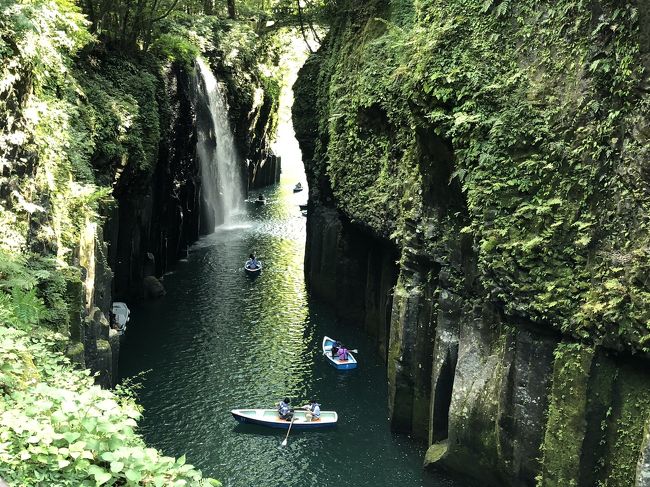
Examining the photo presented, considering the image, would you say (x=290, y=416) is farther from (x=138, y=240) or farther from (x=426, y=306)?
(x=138, y=240)

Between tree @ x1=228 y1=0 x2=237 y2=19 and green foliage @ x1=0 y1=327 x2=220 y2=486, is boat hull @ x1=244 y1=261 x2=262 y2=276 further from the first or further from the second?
green foliage @ x1=0 y1=327 x2=220 y2=486

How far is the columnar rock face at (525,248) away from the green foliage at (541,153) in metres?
0.04

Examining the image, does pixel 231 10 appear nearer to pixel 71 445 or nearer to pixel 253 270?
pixel 253 270

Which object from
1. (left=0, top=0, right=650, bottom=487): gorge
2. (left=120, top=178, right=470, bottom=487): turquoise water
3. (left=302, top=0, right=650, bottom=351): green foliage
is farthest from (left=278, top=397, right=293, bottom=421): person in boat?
(left=302, top=0, right=650, bottom=351): green foliage

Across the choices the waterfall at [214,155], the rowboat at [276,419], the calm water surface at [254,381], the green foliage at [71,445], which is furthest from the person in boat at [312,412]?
the waterfall at [214,155]

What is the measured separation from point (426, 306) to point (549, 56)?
27.7ft

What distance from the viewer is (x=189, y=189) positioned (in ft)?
136

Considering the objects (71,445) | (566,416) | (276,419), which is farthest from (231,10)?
(71,445)

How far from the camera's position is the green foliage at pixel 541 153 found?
12.9 metres

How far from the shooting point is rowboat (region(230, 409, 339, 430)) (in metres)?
20.4

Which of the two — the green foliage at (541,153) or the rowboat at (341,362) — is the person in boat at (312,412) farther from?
the green foliage at (541,153)

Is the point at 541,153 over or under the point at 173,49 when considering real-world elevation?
under

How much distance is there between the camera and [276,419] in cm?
2048

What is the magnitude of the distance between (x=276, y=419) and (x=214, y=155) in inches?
1160
